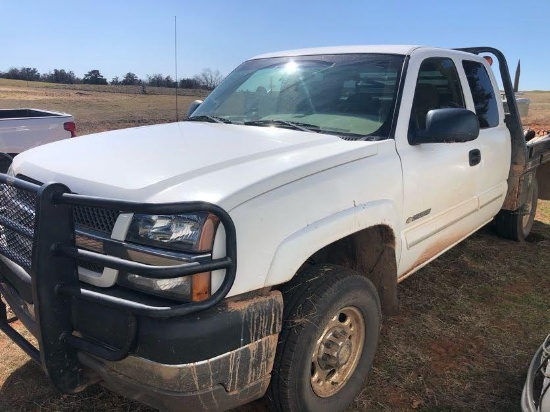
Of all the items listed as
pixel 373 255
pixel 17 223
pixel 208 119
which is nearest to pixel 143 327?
pixel 17 223

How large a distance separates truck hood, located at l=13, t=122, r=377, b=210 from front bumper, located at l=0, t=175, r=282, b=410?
0.19 metres

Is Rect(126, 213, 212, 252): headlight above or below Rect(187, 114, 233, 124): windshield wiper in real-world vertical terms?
below

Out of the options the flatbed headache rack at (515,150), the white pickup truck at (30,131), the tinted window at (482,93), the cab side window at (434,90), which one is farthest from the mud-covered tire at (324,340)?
the white pickup truck at (30,131)

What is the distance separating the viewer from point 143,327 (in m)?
1.99

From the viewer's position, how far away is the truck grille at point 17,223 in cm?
240

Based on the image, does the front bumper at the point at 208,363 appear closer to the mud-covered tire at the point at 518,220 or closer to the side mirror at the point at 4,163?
the side mirror at the point at 4,163

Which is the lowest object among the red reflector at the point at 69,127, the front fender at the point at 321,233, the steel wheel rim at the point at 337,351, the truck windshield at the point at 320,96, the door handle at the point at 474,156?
the steel wheel rim at the point at 337,351

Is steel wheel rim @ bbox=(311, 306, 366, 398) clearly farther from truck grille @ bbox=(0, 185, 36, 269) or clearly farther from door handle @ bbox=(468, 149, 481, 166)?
door handle @ bbox=(468, 149, 481, 166)

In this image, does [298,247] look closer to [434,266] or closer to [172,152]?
[172,152]

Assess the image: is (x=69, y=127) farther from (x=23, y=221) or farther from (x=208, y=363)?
(x=208, y=363)

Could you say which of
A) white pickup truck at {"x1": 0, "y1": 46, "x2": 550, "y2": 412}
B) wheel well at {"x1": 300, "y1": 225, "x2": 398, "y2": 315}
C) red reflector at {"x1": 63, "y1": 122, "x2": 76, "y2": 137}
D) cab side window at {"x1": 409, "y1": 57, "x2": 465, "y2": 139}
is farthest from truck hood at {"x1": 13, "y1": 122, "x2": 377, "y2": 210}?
red reflector at {"x1": 63, "y1": 122, "x2": 76, "y2": 137}

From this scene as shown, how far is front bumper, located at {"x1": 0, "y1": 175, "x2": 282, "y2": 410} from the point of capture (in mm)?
1956

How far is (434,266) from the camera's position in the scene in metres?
5.12

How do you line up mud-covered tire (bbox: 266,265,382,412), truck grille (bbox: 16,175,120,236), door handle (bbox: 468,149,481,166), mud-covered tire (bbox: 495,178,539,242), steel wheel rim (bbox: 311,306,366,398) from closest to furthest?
truck grille (bbox: 16,175,120,236) → mud-covered tire (bbox: 266,265,382,412) → steel wheel rim (bbox: 311,306,366,398) → door handle (bbox: 468,149,481,166) → mud-covered tire (bbox: 495,178,539,242)
